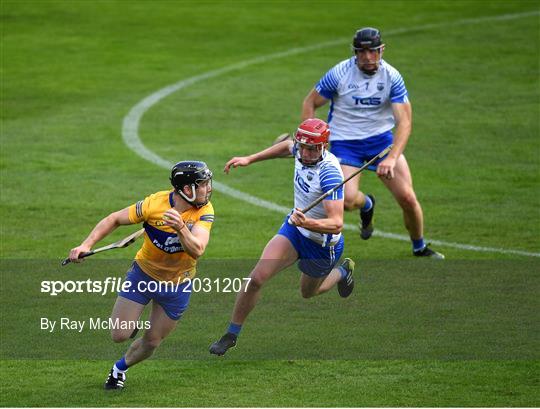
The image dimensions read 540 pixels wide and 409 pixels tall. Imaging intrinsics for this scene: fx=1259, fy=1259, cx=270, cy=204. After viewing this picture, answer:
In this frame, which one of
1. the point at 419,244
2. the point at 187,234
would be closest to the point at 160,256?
the point at 187,234

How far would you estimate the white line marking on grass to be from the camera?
16391 millimetres

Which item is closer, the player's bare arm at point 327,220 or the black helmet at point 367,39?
the player's bare arm at point 327,220

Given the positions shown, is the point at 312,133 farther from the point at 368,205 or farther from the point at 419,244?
the point at 419,244

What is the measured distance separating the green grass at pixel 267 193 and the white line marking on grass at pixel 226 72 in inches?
8.1

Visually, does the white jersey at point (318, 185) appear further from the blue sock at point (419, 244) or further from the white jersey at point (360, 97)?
the blue sock at point (419, 244)

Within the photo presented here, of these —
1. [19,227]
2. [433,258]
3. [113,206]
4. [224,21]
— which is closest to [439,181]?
[433,258]

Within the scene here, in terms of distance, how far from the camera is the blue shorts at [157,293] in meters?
10.9

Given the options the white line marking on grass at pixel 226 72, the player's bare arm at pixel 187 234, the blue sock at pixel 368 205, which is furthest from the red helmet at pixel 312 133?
the white line marking on grass at pixel 226 72

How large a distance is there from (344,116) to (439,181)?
→ 413cm

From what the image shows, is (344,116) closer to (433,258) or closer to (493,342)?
(433,258)

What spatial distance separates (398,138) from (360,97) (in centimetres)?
97

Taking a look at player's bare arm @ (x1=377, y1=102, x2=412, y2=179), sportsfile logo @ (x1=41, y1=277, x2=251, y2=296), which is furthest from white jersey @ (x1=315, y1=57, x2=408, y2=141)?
sportsfile logo @ (x1=41, y1=277, x2=251, y2=296)

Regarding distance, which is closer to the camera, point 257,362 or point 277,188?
point 257,362

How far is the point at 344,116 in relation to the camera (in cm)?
1513
